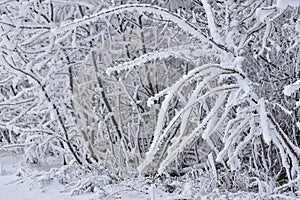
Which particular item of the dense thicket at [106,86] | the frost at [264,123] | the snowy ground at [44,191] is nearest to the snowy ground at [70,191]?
the snowy ground at [44,191]

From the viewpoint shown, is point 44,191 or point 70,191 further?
point 44,191

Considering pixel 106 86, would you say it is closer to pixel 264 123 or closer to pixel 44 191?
pixel 44 191

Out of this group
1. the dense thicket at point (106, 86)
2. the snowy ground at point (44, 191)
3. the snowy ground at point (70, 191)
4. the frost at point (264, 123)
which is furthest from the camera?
the dense thicket at point (106, 86)

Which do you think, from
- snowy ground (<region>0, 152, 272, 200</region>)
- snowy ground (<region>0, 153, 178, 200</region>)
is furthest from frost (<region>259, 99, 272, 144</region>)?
snowy ground (<region>0, 153, 178, 200</region>)

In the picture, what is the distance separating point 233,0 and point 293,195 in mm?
1550

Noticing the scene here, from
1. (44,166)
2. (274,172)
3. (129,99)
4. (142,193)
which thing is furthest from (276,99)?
(44,166)

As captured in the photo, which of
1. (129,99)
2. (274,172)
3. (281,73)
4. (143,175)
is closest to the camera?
(281,73)

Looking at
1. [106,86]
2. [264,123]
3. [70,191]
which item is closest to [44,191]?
[70,191]

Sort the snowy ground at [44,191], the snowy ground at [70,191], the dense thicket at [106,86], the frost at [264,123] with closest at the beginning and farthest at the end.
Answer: the frost at [264,123] < the snowy ground at [70,191] < the snowy ground at [44,191] < the dense thicket at [106,86]

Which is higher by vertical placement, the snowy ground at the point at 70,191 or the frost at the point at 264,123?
the frost at the point at 264,123

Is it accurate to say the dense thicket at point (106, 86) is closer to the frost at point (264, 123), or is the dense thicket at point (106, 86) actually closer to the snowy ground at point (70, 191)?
the snowy ground at point (70, 191)

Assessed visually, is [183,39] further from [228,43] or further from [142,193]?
[228,43]

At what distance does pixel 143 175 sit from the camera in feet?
17.4

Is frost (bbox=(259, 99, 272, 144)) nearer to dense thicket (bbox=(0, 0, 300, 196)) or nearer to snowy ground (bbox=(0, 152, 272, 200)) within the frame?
snowy ground (bbox=(0, 152, 272, 200))
